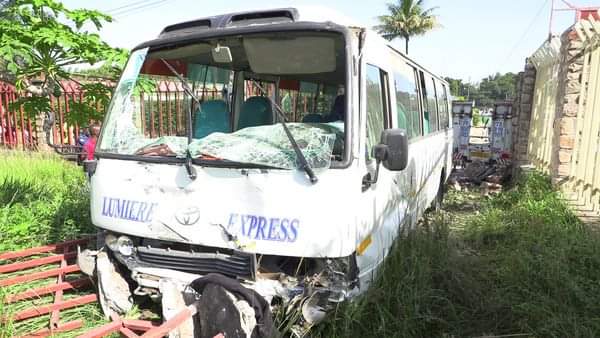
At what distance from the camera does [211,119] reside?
157 inches

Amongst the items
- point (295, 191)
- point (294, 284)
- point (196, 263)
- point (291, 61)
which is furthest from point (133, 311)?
point (291, 61)

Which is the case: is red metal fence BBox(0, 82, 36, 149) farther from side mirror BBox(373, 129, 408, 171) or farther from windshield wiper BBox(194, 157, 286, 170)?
side mirror BBox(373, 129, 408, 171)

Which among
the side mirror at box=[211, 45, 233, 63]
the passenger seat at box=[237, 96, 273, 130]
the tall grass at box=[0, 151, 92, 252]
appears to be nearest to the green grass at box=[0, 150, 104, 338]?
the tall grass at box=[0, 151, 92, 252]

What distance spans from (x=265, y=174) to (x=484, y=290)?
240 cm

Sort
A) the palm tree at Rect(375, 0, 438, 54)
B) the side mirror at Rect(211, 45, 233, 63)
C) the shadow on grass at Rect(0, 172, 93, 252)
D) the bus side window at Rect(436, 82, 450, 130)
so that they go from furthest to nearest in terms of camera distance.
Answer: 1. the palm tree at Rect(375, 0, 438, 54)
2. the bus side window at Rect(436, 82, 450, 130)
3. the shadow on grass at Rect(0, 172, 93, 252)
4. the side mirror at Rect(211, 45, 233, 63)

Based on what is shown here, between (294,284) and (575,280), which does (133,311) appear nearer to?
(294,284)

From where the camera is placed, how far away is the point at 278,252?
2.75 meters

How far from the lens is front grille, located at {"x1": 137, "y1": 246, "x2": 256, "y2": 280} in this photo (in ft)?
9.36

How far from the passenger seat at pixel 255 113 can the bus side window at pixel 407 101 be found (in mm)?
1162

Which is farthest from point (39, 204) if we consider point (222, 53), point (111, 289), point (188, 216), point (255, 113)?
point (222, 53)

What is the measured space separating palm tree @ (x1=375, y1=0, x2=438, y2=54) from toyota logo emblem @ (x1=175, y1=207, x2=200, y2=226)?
1524 inches

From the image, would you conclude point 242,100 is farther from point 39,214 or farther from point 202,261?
point 39,214

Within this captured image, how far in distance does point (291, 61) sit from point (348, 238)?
138 cm

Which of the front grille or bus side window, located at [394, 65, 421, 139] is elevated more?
bus side window, located at [394, 65, 421, 139]
